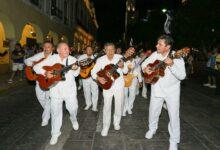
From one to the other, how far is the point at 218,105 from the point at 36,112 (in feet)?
22.0

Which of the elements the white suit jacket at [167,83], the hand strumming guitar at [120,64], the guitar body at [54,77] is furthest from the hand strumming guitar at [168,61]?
the guitar body at [54,77]

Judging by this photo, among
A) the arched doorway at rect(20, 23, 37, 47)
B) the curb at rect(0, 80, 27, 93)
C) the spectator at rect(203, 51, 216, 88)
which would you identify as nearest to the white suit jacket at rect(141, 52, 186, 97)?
the curb at rect(0, 80, 27, 93)

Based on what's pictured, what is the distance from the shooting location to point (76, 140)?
606cm

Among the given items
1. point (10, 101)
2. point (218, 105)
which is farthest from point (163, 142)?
point (10, 101)

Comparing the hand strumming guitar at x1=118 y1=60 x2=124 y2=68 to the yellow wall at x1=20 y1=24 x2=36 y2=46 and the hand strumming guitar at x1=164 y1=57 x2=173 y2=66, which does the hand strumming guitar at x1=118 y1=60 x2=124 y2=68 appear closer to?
the hand strumming guitar at x1=164 y1=57 x2=173 y2=66

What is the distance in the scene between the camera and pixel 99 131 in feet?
22.1

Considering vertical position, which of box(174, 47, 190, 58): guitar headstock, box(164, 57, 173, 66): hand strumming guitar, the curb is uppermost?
box(174, 47, 190, 58): guitar headstock

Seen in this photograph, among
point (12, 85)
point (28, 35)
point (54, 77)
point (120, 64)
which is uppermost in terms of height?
point (28, 35)

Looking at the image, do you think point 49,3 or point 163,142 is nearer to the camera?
point 163,142

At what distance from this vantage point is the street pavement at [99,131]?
19.0ft

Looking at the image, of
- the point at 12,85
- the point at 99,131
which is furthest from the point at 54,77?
the point at 12,85

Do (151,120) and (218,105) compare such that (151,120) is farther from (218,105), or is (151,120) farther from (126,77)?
(218,105)

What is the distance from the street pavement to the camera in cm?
580

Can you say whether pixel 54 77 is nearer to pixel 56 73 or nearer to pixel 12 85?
pixel 56 73
